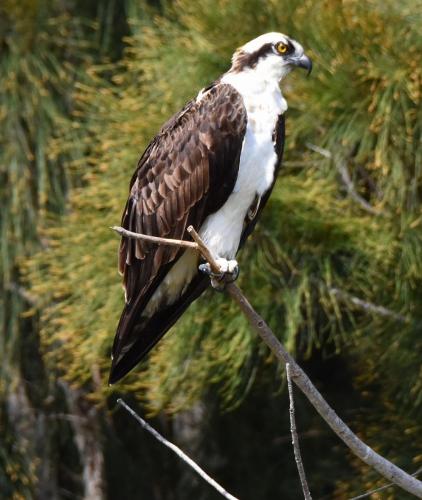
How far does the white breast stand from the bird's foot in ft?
0.34

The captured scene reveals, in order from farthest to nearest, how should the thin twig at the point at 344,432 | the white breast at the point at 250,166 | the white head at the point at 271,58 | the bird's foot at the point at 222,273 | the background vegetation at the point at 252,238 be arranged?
the background vegetation at the point at 252,238 → the white head at the point at 271,58 → the white breast at the point at 250,166 → the bird's foot at the point at 222,273 → the thin twig at the point at 344,432

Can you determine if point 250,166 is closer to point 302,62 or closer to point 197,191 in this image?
point 197,191

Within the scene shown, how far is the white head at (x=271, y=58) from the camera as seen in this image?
3.30m

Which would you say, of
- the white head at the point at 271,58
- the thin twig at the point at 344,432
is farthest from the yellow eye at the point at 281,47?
the thin twig at the point at 344,432

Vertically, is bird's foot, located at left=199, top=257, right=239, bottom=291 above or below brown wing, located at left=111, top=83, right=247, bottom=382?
below

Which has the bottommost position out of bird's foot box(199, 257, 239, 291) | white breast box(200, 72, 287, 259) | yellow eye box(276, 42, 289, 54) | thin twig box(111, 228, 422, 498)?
→ thin twig box(111, 228, 422, 498)

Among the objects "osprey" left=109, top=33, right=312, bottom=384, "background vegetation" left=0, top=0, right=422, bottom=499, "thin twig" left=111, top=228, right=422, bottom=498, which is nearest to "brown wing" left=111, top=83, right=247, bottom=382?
"osprey" left=109, top=33, right=312, bottom=384

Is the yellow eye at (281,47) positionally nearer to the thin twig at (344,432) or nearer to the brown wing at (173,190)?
the brown wing at (173,190)

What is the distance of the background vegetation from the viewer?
3.94m

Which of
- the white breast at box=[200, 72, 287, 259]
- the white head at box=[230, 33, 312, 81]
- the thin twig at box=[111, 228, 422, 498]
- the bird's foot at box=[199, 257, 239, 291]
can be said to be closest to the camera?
the thin twig at box=[111, 228, 422, 498]

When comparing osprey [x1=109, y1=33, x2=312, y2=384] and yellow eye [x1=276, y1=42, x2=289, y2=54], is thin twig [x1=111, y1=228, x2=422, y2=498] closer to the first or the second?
osprey [x1=109, y1=33, x2=312, y2=384]

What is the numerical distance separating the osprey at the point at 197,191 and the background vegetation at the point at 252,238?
695 mm

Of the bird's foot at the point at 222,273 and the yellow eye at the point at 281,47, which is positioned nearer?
the bird's foot at the point at 222,273

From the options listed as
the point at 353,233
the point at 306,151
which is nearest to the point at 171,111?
the point at 306,151
